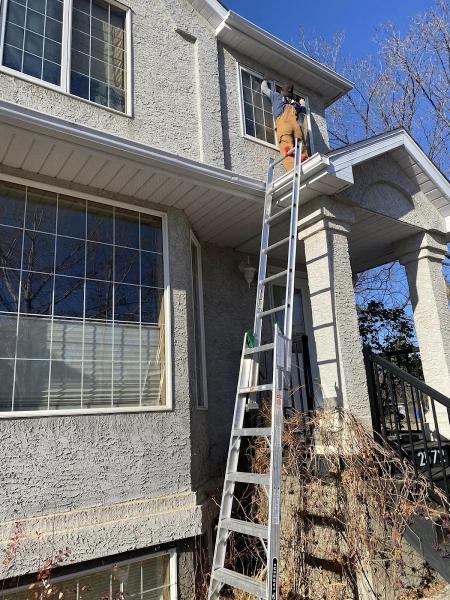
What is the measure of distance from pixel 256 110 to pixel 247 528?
5.34 m

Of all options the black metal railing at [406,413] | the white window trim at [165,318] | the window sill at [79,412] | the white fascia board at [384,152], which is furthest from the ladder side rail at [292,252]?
the window sill at [79,412]

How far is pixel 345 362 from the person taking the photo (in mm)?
4859

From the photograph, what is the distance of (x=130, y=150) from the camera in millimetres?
4383

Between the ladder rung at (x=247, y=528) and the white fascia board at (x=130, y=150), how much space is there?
325 centimetres

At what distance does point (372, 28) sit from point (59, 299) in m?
15.2

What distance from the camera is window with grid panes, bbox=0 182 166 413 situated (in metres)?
4.07

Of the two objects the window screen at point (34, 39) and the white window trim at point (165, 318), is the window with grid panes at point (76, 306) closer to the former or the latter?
the white window trim at point (165, 318)

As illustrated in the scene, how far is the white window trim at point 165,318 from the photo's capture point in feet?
12.9

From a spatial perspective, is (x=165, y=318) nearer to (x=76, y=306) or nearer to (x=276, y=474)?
(x=76, y=306)

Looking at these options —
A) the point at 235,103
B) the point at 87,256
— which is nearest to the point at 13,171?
the point at 87,256

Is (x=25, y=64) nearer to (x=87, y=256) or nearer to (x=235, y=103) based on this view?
(x=87, y=256)

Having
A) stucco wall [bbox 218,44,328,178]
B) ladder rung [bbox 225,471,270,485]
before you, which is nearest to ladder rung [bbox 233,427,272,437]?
ladder rung [bbox 225,471,270,485]

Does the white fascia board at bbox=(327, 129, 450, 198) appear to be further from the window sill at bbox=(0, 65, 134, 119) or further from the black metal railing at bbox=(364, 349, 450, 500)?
the window sill at bbox=(0, 65, 134, 119)

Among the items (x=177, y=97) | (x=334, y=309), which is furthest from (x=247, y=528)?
(x=177, y=97)
